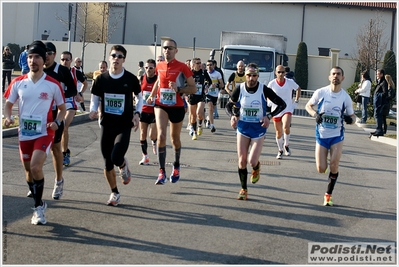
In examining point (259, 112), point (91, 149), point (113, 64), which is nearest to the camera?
point (113, 64)

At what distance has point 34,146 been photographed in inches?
309

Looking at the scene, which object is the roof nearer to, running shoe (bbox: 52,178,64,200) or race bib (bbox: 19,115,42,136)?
running shoe (bbox: 52,178,64,200)

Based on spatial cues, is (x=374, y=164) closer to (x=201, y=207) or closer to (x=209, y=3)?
(x=201, y=207)

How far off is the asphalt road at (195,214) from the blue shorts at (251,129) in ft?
3.08

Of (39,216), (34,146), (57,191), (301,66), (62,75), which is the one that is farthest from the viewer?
(301,66)

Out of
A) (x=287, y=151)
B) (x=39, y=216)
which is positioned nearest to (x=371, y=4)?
(x=287, y=151)

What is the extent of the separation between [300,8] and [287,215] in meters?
51.2

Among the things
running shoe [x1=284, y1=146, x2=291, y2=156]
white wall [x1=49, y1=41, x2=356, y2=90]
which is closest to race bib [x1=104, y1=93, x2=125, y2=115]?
running shoe [x1=284, y1=146, x2=291, y2=156]

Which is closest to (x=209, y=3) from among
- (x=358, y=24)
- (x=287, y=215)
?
(x=358, y=24)

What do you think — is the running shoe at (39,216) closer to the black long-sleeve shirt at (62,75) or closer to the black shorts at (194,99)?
the black long-sleeve shirt at (62,75)

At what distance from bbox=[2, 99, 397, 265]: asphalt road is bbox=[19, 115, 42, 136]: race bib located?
1032mm

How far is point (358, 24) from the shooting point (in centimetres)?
5806

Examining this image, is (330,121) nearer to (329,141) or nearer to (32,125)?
(329,141)

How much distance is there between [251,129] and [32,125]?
3.36 metres
